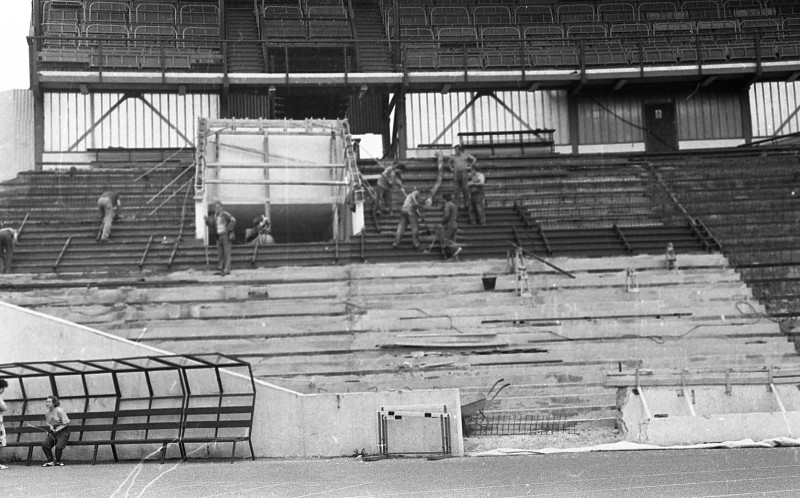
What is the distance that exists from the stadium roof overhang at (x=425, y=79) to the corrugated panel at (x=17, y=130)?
1142mm

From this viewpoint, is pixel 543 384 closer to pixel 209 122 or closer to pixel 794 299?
pixel 794 299

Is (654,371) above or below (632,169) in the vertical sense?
below

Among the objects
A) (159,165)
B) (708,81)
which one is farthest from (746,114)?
(159,165)

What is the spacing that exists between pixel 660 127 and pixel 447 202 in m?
14.3

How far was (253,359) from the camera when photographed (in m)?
17.7

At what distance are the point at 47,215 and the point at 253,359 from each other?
9537 millimetres

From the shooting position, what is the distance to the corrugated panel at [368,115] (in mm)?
34062

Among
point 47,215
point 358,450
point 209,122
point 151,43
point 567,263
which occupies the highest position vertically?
point 151,43

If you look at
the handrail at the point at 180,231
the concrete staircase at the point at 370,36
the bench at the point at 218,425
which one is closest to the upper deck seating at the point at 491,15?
the concrete staircase at the point at 370,36

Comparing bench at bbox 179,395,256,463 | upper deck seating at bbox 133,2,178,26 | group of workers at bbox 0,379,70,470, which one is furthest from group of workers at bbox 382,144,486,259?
upper deck seating at bbox 133,2,178,26

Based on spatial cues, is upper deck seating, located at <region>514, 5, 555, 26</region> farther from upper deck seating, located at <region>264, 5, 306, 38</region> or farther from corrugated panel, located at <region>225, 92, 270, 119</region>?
corrugated panel, located at <region>225, 92, 270, 119</region>

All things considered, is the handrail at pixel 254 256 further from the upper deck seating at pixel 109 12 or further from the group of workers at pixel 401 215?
the upper deck seating at pixel 109 12

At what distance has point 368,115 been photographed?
3425 centimetres

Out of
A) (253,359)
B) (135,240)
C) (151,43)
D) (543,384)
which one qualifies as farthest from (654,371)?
(151,43)
